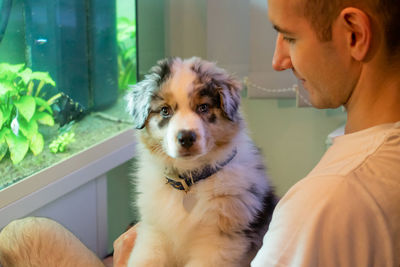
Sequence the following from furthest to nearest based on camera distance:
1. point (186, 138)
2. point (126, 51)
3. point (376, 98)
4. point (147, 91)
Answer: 1. point (126, 51)
2. point (147, 91)
3. point (186, 138)
4. point (376, 98)

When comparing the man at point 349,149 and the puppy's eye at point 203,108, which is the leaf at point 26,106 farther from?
the man at point 349,149

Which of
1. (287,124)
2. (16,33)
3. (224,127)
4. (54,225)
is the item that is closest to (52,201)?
(54,225)

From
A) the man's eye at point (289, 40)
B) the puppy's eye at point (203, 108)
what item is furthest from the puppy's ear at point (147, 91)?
the man's eye at point (289, 40)

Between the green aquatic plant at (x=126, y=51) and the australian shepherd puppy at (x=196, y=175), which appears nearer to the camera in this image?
the australian shepherd puppy at (x=196, y=175)

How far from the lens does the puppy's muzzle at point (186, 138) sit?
169 cm

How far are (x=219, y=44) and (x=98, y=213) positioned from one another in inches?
58.8

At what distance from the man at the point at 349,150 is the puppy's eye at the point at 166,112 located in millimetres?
892

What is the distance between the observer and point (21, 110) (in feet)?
6.68

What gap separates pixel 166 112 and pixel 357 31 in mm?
1070

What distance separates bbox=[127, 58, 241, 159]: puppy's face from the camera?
173 cm

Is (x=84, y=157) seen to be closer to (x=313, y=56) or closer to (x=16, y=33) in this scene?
(x=16, y=33)

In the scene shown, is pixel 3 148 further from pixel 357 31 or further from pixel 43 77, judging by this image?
pixel 357 31

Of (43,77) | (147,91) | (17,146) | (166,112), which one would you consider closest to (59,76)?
(43,77)

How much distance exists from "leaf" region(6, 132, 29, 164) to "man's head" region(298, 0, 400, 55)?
1.51 m
